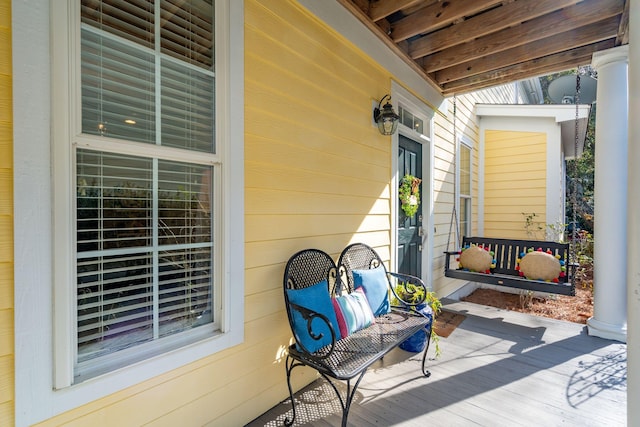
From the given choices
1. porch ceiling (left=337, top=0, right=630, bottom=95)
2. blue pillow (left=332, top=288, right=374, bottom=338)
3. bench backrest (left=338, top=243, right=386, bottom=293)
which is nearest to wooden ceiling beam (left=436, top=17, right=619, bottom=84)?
porch ceiling (left=337, top=0, right=630, bottom=95)

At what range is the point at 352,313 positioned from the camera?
204 centimetres

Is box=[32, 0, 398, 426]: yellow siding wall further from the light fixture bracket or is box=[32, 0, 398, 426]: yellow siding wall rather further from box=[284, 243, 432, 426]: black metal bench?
the light fixture bracket

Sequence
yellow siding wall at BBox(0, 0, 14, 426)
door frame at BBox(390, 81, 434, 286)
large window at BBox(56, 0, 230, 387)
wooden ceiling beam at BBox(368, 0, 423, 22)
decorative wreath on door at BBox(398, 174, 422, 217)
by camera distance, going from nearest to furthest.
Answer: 1. yellow siding wall at BBox(0, 0, 14, 426)
2. large window at BBox(56, 0, 230, 387)
3. wooden ceiling beam at BBox(368, 0, 423, 22)
4. decorative wreath on door at BBox(398, 174, 422, 217)
5. door frame at BBox(390, 81, 434, 286)

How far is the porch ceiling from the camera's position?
2.48 meters

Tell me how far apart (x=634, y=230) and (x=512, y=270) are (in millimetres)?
3067

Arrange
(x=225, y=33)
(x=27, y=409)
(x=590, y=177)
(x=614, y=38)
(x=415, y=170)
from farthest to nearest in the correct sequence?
(x=590, y=177)
(x=415, y=170)
(x=614, y=38)
(x=225, y=33)
(x=27, y=409)

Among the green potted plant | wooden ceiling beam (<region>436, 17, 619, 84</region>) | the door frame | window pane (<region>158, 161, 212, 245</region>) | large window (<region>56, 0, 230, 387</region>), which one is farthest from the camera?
the door frame

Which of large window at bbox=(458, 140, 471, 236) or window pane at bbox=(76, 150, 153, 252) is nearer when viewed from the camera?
window pane at bbox=(76, 150, 153, 252)

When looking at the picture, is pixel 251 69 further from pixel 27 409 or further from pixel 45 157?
pixel 27 409

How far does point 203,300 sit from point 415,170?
9.88 ft

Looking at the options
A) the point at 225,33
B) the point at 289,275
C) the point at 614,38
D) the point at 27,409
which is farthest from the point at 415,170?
the point at 27,409

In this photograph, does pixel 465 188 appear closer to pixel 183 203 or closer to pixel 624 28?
pixel 624 28

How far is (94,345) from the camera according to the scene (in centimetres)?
122

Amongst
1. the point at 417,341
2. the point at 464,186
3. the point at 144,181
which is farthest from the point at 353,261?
the point at 464,186
